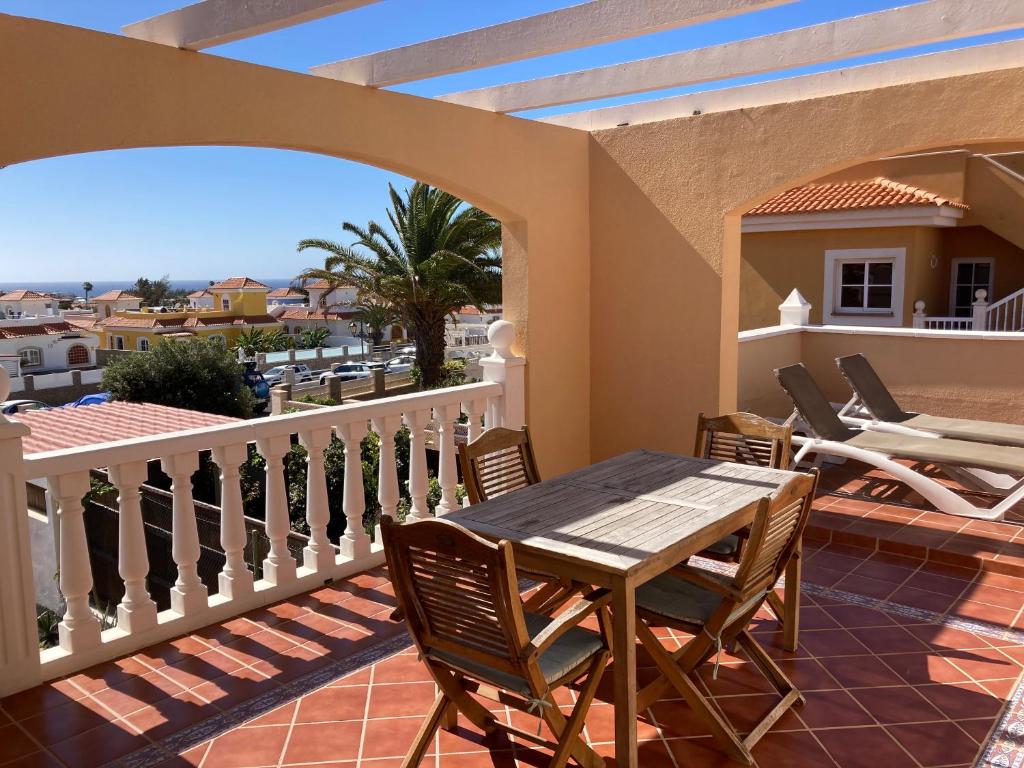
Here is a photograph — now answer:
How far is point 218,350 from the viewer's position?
28297 millimetres

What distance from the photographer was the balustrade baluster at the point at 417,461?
201 inches

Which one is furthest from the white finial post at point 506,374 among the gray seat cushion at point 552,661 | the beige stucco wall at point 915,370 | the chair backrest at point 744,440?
the beige stucco wall at point 915,370

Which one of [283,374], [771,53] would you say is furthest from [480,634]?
[283,374]

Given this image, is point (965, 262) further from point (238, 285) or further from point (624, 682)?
point (238, 285)

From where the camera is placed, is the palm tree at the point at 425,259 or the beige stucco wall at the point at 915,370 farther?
the palm tree at the point at 425,259

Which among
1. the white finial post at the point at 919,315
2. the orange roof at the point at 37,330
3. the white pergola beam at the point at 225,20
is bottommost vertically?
the orange roof at the point at 37,330

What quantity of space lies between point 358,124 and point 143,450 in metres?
2.26

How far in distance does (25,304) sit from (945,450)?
3872 inches

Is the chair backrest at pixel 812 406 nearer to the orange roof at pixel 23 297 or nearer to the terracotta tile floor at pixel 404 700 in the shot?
the terracotta tile floor at pixel 404 700

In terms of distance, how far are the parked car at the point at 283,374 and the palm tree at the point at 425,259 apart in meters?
20.1

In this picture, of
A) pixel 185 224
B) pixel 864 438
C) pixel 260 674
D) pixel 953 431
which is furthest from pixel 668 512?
pixel 185 224

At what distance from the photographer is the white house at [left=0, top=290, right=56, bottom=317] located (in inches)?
3186

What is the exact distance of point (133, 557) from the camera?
3914 mm

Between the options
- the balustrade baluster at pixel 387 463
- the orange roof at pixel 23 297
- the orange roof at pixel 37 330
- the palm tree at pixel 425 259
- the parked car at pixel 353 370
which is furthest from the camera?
the orange roof at pixel 23 297
